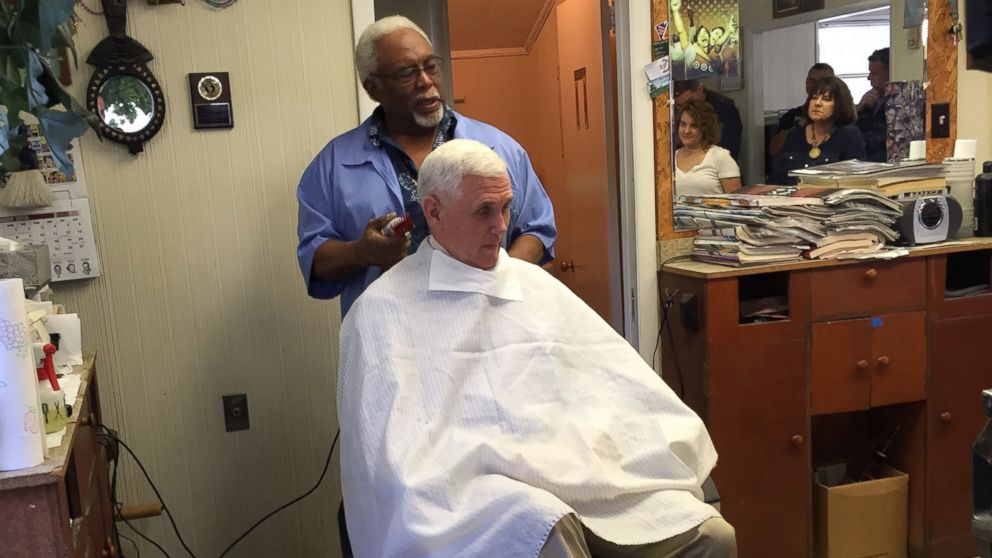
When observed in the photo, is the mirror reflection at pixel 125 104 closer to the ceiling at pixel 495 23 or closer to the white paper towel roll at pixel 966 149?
the ceiling at pixel 495 23

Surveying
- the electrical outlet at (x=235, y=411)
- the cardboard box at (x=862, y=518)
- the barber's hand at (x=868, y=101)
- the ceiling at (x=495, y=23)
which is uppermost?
the ceiling at (x=495, y=23)

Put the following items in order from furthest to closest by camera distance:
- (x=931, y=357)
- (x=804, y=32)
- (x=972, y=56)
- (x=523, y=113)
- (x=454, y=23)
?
(x=523, y=113) < (x=454, y=23) < (x=804, y=32) < (x=931, y=357) < (x=972, y=56)

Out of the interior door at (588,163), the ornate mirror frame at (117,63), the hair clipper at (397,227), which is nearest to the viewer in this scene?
the hair clipper at (397,227)

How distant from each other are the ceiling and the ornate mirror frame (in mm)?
2085

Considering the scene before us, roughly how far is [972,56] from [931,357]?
1.47 metres

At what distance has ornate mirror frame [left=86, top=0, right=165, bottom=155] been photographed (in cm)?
219

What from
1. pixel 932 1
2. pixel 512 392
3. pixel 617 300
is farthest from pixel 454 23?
pixel 512 392

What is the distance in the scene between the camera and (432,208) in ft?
5.69

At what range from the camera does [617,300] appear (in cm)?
308

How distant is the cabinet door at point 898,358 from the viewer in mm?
2520

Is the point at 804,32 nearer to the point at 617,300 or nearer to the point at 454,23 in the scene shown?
the point at 617,300

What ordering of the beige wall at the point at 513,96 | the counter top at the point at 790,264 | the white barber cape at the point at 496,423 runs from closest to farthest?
the white barber cape at the point at 496,423 → the counter top at the point at 790,264 → the beige wall at the point at 513,96

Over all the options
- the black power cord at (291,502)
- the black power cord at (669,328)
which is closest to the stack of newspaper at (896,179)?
the black power cord at (669,328)

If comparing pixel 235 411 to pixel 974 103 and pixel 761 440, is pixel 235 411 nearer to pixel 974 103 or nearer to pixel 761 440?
pixel 761 440
